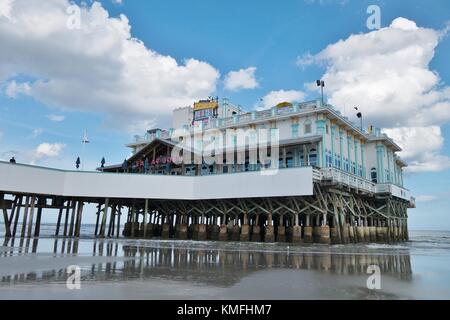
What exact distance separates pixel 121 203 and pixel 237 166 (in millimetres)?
10893

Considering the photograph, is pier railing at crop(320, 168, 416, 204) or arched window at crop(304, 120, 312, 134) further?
arched window at crop(304, 120, 312, 134)

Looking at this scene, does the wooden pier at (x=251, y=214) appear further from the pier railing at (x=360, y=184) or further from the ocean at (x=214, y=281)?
the ocean at (x=214, y=281)

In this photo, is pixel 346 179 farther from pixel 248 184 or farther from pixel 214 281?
pixel 214 281

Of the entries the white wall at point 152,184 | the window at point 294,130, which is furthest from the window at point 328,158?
the white wall at point 152,184

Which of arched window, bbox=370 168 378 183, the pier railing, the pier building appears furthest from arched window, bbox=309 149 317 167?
arched window, bbox=370 168 378 183

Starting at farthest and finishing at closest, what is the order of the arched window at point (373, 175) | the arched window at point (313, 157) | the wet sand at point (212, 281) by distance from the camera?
1. the arched window at point (373, 175)
2. the arched window at point (313, 157)
3. the wet sand at point (212, 281)

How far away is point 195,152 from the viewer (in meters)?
30.5

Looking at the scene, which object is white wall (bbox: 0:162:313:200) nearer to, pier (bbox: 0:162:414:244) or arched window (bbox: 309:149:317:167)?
pier (bbox: 0:162:414:244)

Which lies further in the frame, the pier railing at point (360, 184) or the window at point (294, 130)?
the window at point (294, 130)

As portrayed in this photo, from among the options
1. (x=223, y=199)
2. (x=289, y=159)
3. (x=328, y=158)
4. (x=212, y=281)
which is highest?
(x=289, y=159)

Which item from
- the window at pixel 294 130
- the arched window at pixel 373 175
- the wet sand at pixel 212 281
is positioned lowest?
the wet sand at pixel 212 281

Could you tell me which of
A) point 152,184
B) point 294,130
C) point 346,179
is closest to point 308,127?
point 294,130
